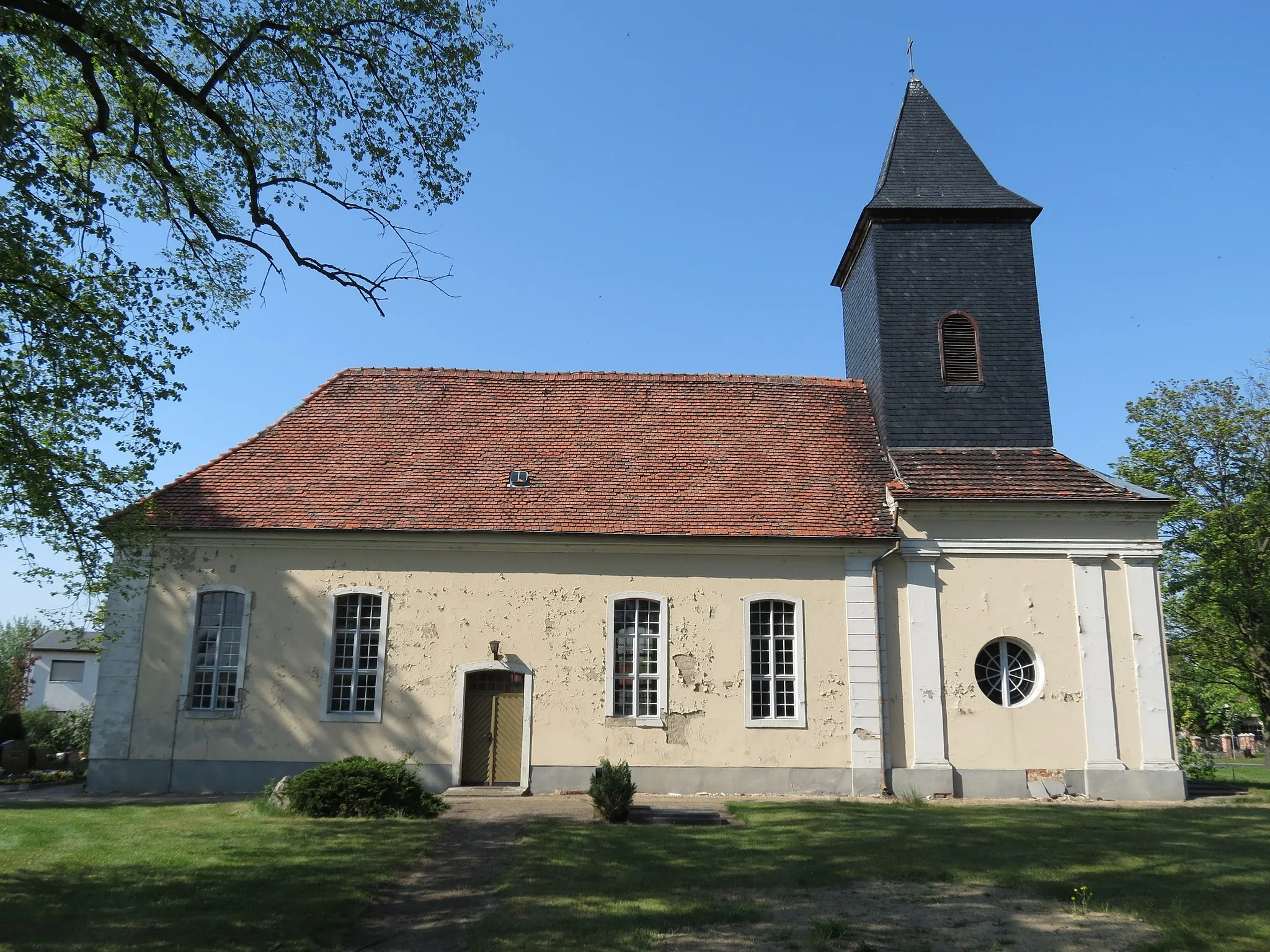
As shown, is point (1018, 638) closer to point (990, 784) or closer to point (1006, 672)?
point (1006, 672)

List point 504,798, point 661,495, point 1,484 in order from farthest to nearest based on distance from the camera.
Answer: point 661,495, point 504,798, point 1,484

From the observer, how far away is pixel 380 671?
17641 mm

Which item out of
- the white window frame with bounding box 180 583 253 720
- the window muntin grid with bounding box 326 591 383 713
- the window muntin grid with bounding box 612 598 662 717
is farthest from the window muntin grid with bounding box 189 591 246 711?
the window muntin grid with bounding box 612 598 662 717

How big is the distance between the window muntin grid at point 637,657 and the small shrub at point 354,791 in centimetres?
490

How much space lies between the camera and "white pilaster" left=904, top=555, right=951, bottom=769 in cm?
1725

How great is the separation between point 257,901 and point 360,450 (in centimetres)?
1252

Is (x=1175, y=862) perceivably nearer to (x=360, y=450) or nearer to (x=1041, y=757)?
(x=1041, y=757)

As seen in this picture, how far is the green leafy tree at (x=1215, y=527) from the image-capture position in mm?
29453

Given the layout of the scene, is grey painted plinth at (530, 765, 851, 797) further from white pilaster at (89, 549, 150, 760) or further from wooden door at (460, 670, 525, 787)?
white pilaster at (89, 549, 150, 760)

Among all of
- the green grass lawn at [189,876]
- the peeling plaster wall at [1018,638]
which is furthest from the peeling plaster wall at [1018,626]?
the green grass lawn at [189,876]

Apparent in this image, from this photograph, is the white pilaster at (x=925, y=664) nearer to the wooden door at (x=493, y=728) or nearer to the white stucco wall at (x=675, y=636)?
the white stucco wall at (x=675, y=636)

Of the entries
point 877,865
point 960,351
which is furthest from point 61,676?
point 877,865

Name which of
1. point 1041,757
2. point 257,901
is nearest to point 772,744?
point 1041,757

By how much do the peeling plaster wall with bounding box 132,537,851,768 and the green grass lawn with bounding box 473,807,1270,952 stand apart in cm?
301
